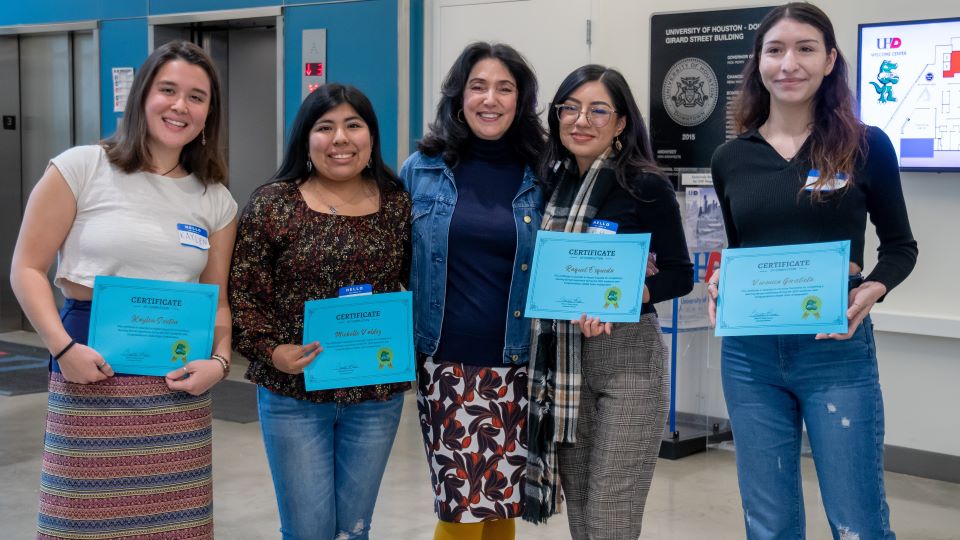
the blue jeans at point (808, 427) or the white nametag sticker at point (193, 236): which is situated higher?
the white nametag sticker at point (193, 236)

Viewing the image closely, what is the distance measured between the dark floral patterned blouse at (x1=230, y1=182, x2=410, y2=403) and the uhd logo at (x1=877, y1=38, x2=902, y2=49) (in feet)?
10.6

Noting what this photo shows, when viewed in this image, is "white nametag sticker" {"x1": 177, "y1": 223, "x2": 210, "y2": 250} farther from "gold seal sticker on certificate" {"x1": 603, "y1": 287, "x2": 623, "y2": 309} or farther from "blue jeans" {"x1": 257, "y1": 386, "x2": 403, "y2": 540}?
"gold seal sticker on certificate" {"x1": 603, "y1": 287, "x2": 623, "y2": 309}

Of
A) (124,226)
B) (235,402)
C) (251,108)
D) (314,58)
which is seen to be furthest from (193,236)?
(251,108)

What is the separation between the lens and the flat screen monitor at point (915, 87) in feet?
Result: 14.9

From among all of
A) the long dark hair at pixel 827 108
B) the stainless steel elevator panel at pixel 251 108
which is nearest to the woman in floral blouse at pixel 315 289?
the long dark hair at pixel 827 108

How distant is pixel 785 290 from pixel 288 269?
1.15 m

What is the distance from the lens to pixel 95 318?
2.20m

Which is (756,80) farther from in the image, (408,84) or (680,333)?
(408,84)

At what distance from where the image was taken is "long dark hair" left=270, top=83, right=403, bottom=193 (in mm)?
2418

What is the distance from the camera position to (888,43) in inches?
184

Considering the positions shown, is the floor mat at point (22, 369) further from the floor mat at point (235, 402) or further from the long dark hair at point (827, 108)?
the long dark hair at point (827, 108)

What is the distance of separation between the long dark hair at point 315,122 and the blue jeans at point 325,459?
54cm

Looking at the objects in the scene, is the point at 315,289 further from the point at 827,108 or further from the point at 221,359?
the point at 827,108

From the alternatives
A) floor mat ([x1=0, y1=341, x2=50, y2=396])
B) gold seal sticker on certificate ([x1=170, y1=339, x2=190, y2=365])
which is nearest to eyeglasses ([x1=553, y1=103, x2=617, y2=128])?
gold seal sticker on certificate ([x1=170, y1=339, x2=190, y2=365])
